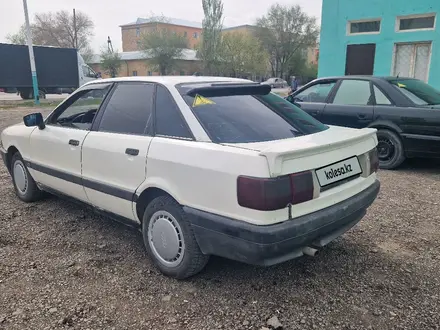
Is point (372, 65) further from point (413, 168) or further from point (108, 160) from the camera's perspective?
point (108, 160)

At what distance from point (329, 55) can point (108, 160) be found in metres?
13.3

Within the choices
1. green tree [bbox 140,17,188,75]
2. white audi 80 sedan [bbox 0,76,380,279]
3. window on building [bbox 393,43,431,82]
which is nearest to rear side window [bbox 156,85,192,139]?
white audi 80 sedan [bbox 0,76,380,279]

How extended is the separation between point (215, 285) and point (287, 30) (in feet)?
162

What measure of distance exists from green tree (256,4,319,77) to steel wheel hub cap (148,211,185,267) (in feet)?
159

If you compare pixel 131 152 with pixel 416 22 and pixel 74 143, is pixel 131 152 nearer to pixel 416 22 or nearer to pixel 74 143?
pixel 74 143

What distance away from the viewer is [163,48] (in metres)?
43.1

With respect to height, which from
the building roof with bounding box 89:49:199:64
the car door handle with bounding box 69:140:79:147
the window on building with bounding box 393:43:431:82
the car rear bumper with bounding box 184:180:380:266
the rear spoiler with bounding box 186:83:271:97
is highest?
the building roof with bounding box 89:49:199:64

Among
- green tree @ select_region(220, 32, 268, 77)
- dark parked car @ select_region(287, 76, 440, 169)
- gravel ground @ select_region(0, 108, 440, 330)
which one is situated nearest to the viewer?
gravel ground @ select_region(0, 108, 440, 330)

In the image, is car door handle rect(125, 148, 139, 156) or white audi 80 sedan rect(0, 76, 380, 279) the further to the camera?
car door handle rect(125, 148, 139, 156)

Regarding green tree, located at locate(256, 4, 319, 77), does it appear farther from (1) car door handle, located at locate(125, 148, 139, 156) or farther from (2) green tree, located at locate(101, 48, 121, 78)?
(1) car door handle, located at locate(125, 148, 139, 156)

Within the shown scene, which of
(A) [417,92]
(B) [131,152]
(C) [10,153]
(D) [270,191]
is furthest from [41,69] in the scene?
(D) [270,191]

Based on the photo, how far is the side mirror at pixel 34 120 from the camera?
13.4 ft

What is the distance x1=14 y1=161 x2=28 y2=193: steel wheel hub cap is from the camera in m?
4.59

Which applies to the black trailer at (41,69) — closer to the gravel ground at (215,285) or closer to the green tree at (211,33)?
the green tree at (211,33)
